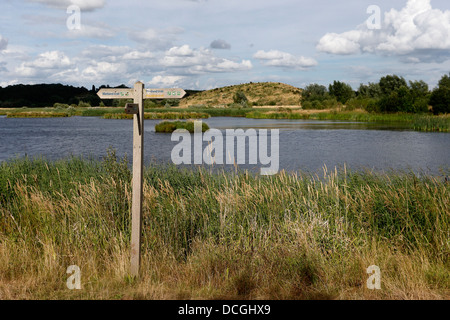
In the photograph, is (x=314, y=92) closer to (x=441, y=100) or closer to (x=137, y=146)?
(x=441, y=100)

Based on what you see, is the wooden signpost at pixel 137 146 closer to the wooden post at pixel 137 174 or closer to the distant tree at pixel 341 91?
the wooden post at pixel 137 174

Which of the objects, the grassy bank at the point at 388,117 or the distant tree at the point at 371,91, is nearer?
the grassy bank at the point at 388,117

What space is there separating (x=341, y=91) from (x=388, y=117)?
2807 centimetres

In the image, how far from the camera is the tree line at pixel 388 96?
53.5 m

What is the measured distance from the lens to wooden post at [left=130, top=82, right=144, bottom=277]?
4824 millimetres

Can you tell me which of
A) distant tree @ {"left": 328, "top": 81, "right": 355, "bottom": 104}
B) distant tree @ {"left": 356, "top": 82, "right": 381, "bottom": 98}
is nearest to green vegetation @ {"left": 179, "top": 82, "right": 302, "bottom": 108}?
distant tree @ {"left": 328, "top": 81, "right": 355, "bottom": 104}

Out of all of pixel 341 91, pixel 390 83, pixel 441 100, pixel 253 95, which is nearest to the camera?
pixel 441 100

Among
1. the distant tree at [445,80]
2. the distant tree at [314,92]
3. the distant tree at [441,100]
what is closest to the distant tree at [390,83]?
the distant tree at [445,80]

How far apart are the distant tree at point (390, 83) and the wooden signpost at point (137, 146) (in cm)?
7317

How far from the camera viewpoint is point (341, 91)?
265 feet

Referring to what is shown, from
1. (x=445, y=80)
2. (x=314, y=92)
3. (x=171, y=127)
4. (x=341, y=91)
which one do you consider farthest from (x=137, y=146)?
(x=314, y=92)

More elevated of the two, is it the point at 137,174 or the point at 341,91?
the point at 341,91
